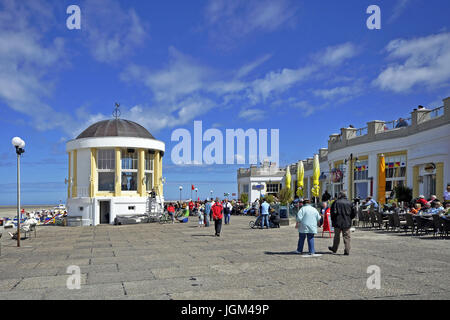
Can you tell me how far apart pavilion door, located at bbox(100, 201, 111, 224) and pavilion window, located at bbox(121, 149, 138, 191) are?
5.87 feet

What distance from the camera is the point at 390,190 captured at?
91.4 feet

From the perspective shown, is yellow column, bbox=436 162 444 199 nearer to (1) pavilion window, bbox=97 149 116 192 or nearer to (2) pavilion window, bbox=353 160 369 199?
(2) pavilion window, bbox=353 160 369 199

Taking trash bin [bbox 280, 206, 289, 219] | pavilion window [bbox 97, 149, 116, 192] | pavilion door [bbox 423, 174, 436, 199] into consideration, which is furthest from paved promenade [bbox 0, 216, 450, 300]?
pavilion window [bbox 97, 149, 116, 192]

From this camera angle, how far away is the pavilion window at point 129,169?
1252 inches

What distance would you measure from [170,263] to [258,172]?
58.6m

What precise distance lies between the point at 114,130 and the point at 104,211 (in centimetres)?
643

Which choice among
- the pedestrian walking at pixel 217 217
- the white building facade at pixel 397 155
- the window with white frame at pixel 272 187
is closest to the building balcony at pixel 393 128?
the white building facade at pixel 397 155

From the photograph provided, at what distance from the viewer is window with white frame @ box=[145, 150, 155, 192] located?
109 feet

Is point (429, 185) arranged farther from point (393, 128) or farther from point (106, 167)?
point (106, 167)

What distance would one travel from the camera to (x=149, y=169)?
3328cm

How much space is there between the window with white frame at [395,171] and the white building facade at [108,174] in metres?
17.4

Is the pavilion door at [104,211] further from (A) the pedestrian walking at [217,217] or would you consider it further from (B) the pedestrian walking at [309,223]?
(B) the pedestrian walking at [309,223]
